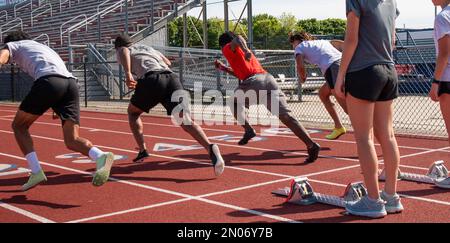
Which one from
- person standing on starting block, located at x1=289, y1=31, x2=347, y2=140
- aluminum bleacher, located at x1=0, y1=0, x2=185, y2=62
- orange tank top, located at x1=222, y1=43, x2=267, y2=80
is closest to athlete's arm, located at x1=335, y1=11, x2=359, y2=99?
person standing on starting block, located at x1=289, y1=31, x2=347, y2=140

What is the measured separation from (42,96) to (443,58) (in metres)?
4.06

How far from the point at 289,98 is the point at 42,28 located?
20.5 m

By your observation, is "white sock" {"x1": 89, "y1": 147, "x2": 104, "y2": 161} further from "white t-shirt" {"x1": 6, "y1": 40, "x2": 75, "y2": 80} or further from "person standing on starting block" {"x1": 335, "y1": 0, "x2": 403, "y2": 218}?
"person standing on starting block" {"x1": 335, "y1": 0, "x2": 403, "y2": 218}

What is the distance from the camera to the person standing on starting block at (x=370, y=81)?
4.45 meters

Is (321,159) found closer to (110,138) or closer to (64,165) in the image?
(64,165)

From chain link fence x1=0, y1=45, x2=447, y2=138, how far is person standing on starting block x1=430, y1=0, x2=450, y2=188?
4.76 metres

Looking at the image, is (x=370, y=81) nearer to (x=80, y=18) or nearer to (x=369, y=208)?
(x=369, y=208)

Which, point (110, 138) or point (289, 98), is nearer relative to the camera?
point (110, 138)

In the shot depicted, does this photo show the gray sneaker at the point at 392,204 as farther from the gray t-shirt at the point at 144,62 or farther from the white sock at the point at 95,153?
the gray t-shirt at the point at 144,62

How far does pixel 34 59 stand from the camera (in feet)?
20.1

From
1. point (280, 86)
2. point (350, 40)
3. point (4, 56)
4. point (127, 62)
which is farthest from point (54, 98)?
point (280, 86)

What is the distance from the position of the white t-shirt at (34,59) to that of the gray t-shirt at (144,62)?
1324mm
